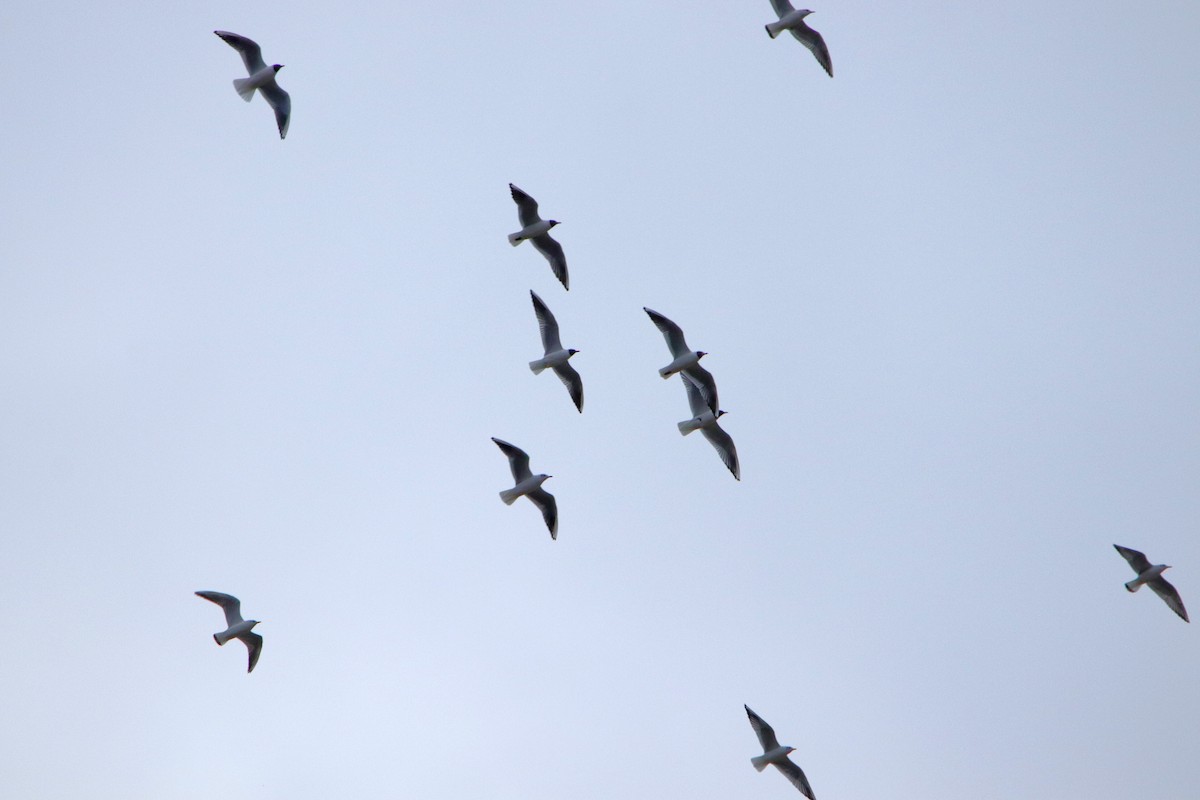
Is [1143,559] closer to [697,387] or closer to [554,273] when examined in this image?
[697,387]

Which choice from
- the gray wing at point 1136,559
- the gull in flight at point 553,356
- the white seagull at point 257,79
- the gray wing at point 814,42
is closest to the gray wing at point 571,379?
the gull in flight at point 553,356

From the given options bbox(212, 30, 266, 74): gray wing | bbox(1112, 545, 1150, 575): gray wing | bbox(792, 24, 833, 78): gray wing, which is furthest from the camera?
bbox(1112, 545, 1150, 575): gray wing

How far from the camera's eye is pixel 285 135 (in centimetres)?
2677

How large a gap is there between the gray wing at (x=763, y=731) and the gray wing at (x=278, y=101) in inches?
573

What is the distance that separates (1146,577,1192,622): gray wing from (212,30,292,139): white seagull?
845 inches

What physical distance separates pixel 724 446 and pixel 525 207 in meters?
6.68

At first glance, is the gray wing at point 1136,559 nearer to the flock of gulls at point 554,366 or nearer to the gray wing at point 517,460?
the flock of gulls at point 554,366

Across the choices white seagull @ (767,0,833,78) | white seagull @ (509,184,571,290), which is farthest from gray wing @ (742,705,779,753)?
white seagull @ (767,0,833,78)

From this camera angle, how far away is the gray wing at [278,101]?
2689cm

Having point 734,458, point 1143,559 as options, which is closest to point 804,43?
point 734,458

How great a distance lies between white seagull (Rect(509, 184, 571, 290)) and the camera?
1068 inches

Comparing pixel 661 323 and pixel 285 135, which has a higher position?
pixel 285 135

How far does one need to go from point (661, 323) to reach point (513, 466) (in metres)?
4.17

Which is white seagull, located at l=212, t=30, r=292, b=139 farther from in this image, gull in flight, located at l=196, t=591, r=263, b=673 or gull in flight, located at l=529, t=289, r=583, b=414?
gull in flight, located at l=196, t=591, r=263, b=673
